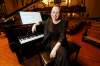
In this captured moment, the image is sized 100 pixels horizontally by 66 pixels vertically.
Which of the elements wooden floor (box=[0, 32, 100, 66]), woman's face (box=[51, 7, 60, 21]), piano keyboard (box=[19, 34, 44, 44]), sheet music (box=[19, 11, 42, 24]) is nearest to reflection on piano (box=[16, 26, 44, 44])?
piano keyboard (box=[19, 34, 44, 44])

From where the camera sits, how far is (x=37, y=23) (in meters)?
2.61

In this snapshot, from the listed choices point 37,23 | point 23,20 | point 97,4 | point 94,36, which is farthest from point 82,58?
point 97,4

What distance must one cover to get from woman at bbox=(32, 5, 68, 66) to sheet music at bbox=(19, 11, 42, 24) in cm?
41

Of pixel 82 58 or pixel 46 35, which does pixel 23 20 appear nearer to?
pixel 46 35

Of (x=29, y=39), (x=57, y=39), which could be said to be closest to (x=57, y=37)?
(x=57, y=39)

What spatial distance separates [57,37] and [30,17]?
67cm

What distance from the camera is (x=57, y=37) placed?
2.38 m

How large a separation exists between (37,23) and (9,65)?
3.94 ft

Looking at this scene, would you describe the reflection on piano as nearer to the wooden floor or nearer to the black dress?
the black dress

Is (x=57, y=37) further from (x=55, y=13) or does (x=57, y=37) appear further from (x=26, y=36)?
(x=26, y=36)

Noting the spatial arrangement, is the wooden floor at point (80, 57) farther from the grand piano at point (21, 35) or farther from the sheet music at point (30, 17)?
the sheet music at point (30, 17)

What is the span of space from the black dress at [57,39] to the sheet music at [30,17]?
1.34 feet

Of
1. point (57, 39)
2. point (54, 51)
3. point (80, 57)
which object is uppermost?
point (57, 39)

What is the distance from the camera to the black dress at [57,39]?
2213 mm
